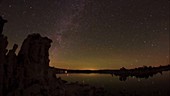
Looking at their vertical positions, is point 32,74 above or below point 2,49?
below

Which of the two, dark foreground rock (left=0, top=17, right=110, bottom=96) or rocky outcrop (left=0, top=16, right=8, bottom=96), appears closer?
dark foreground rock (left=0, top=17, right=110, bottom=96)

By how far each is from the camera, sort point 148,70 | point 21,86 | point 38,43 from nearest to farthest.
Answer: point 148,70
point 21,86
point 38,43

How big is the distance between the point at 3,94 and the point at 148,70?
6.30 meters

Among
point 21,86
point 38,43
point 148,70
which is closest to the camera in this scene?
point 148,70

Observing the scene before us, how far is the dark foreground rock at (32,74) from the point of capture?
10164mm

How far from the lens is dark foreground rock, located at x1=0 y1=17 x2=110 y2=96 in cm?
1016

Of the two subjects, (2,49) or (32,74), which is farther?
(2,49)

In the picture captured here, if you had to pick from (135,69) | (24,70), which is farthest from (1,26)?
(135,69)

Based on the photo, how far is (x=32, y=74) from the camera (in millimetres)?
10492

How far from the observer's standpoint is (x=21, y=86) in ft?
33.2

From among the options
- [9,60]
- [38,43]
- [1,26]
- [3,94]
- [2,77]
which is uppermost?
[1,26]

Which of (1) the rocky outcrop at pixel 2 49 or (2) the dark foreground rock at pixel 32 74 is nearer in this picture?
→ (2) the dark foreground rock at pixel 32 74

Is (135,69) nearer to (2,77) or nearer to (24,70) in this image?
(24,70)

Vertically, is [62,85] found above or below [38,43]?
below
